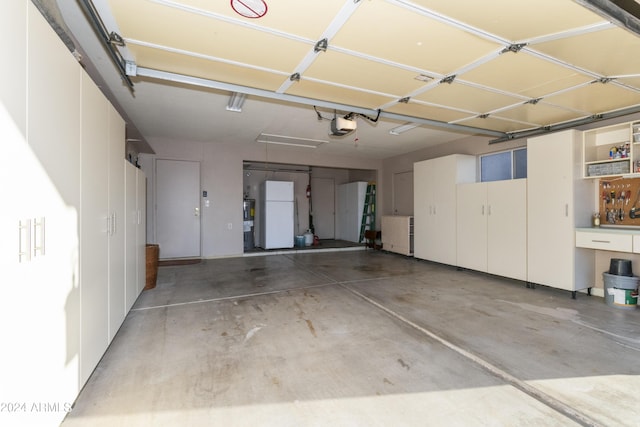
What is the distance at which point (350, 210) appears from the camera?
9.36m

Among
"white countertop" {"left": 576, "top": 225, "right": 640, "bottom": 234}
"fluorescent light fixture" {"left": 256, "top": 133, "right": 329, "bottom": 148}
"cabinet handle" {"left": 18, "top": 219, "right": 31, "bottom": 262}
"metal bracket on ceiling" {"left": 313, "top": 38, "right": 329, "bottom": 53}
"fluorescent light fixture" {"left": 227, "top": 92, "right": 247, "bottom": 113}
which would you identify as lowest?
"white countertop" {"left": 576, "top": 225, "right": 640, "bottom": 234}

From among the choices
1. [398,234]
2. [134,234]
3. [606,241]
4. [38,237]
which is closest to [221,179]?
[134,234]

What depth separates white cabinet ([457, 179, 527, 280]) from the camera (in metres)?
4.40

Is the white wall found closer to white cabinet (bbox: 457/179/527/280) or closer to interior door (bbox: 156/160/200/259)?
interior door (bbox: 156/160/200/259)

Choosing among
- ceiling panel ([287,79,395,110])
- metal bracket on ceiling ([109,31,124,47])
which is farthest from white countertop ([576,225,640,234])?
metal bracket on ceiling ([109,31,124,47])

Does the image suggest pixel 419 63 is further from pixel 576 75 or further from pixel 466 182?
pixel 466 182

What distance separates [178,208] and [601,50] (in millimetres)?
6922

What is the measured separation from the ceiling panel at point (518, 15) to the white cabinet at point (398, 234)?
200 inches

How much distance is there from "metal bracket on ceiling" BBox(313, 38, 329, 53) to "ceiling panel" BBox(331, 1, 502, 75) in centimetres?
7

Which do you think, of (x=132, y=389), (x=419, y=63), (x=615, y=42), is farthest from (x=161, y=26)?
(x=615, y=42)

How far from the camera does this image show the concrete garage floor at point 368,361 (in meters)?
1.64

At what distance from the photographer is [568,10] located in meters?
1.86

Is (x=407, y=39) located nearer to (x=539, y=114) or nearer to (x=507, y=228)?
(x=539, y=114)

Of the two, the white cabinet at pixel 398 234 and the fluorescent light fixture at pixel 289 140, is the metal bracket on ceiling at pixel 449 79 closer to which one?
the fluorescent light fixture at pixel 289 140
